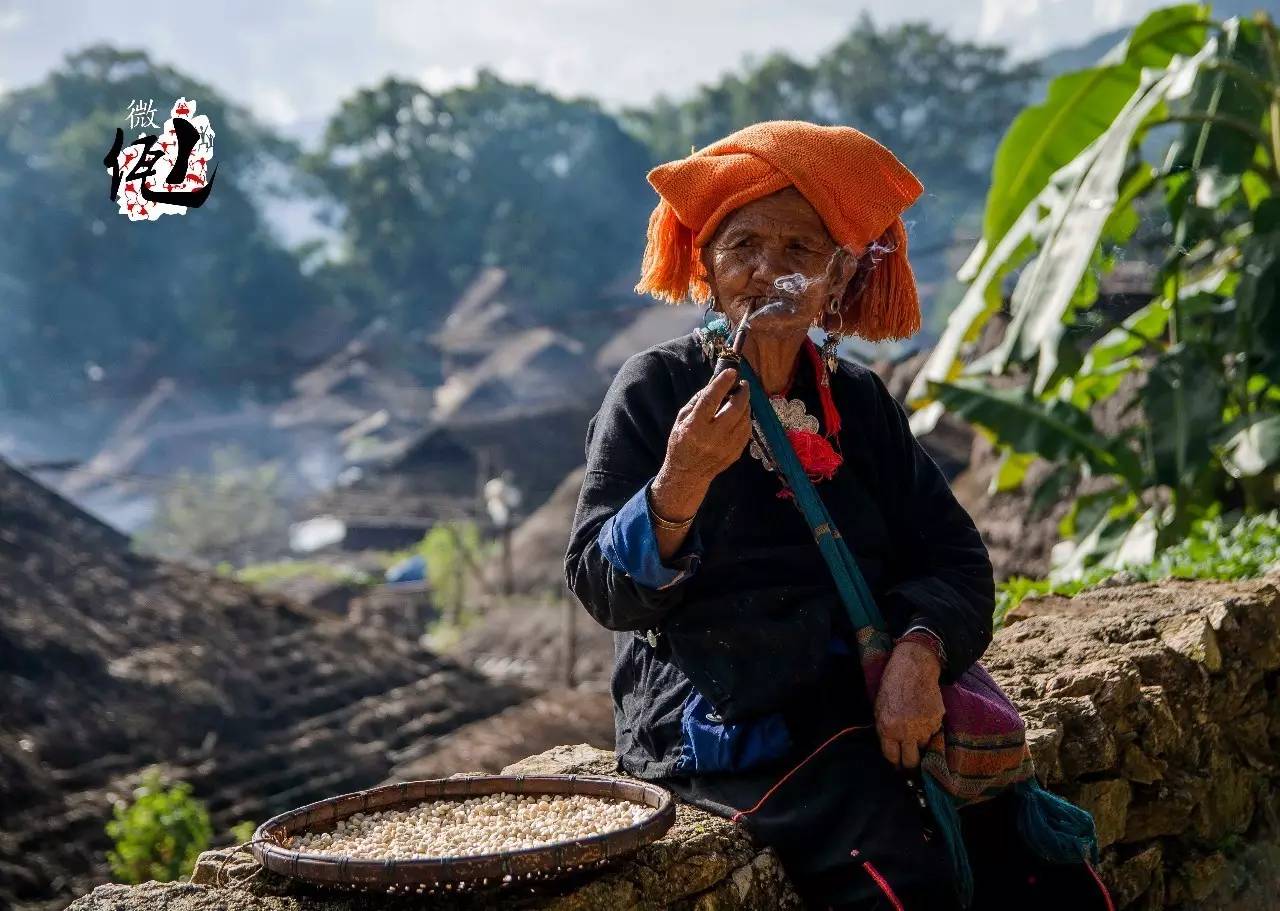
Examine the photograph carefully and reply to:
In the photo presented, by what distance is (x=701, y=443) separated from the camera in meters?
1.91

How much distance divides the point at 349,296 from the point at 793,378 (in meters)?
37.7

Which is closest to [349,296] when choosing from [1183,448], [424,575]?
[424,575]

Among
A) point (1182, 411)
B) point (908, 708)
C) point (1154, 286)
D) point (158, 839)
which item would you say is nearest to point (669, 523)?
point (908, 708)

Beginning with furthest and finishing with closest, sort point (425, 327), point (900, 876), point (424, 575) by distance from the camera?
point (425, 327), point (424, 575), point (900, 876)

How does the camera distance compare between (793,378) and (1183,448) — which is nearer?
(793,378)

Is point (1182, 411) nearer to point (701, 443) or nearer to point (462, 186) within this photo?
point (701, 443)

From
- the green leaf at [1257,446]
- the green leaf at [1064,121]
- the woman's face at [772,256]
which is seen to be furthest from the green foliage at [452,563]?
the woman's face at [772,256]

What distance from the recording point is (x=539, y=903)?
1.83 meters

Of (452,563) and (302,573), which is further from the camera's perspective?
(302,573)

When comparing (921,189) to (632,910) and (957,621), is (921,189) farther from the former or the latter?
(632,910)

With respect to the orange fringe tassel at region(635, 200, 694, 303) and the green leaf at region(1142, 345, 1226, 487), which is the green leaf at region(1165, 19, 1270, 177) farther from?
the orange fringe tassel at region(635, 200, 694, 303)

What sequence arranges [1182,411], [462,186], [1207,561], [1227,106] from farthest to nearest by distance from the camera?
[462,186], [1227,106], [1182,411], [1207,561]

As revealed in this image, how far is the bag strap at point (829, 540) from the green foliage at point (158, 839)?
A: 7.30 meters

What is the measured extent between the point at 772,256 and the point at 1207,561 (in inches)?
113
